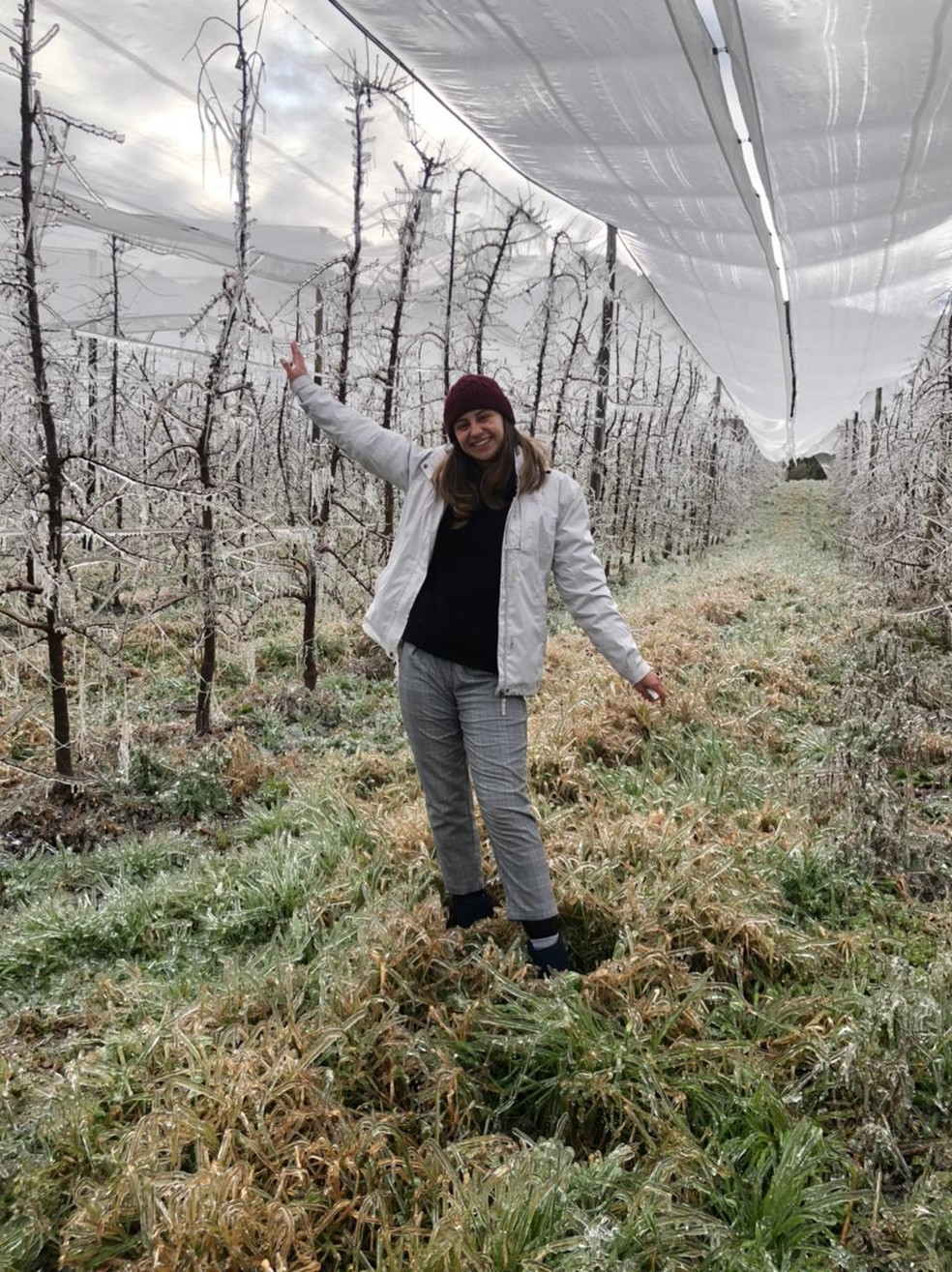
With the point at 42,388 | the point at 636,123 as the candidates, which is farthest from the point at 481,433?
the point at 42,388

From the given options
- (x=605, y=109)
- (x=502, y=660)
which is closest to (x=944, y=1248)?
(x=502, y=660)

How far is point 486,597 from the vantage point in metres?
2.53

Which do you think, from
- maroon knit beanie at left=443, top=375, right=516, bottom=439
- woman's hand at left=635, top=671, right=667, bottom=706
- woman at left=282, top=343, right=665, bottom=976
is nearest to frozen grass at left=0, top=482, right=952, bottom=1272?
woman at left=282, top=343, right=665, bottom=976

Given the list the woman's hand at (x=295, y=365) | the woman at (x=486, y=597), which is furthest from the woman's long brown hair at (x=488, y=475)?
the woman's hand at (x=295, y=365)

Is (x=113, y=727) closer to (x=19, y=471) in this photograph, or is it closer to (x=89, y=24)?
(x=19, y=471)

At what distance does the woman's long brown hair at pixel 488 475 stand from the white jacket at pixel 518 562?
0.05m

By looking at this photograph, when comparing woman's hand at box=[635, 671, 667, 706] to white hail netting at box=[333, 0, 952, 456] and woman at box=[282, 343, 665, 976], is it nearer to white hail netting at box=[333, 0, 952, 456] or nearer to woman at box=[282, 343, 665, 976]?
woman at box=[282, 343, 665, 976]

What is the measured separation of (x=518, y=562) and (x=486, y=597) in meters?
0.16

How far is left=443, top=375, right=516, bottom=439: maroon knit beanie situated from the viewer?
2.40 metres

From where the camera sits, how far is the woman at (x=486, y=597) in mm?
2490

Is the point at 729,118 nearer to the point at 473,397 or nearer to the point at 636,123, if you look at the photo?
the point at 636,123

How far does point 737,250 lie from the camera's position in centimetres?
536

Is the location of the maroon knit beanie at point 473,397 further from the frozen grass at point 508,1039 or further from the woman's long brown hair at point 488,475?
the frozen grass at point 508,1039

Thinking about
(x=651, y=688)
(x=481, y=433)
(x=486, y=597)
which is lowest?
(x=651, y=688)
